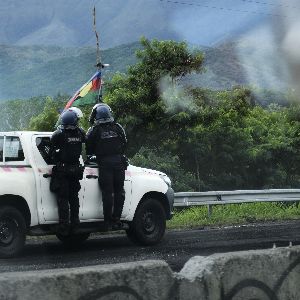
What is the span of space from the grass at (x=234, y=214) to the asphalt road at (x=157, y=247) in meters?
1.33

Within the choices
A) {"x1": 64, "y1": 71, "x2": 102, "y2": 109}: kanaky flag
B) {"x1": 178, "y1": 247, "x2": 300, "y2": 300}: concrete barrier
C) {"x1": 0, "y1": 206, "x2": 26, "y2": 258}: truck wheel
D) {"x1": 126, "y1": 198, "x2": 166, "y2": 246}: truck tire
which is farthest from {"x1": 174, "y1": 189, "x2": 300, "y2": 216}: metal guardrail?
{"x1": 178, "y1": 247, "x2": 300, "y2": 300}: concrete barrier

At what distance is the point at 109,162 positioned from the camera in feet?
→ 32.2

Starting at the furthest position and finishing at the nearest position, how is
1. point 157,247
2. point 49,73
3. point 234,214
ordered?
point 49,73 → point 234,214 → point 157,247

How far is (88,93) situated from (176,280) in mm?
17562

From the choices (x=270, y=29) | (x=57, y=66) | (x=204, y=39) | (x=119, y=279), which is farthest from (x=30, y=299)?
(x=57, y=66)

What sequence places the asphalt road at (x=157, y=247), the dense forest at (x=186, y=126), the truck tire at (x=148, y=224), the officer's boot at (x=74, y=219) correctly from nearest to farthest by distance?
the asphalt road at (x=157, y=247) → the officer's boot at (x=74, y=219) → the truck tire at (x=148, y=224) → the dense forest at (x=186, y=126)

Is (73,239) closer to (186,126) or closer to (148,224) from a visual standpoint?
(148,224)

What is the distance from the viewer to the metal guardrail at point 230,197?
14359mm

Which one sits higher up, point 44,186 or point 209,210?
point 44,186

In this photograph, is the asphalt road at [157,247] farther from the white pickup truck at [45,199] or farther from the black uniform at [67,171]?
the black uniform at [67,171]

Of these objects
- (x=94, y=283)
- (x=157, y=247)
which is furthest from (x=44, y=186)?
(x=94, y=283)

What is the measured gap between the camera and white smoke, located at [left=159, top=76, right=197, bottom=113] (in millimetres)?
21797

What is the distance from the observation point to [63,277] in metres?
3.31

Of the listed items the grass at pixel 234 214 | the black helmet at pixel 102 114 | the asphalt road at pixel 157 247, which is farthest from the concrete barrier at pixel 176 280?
the grass at pixel 234 214
